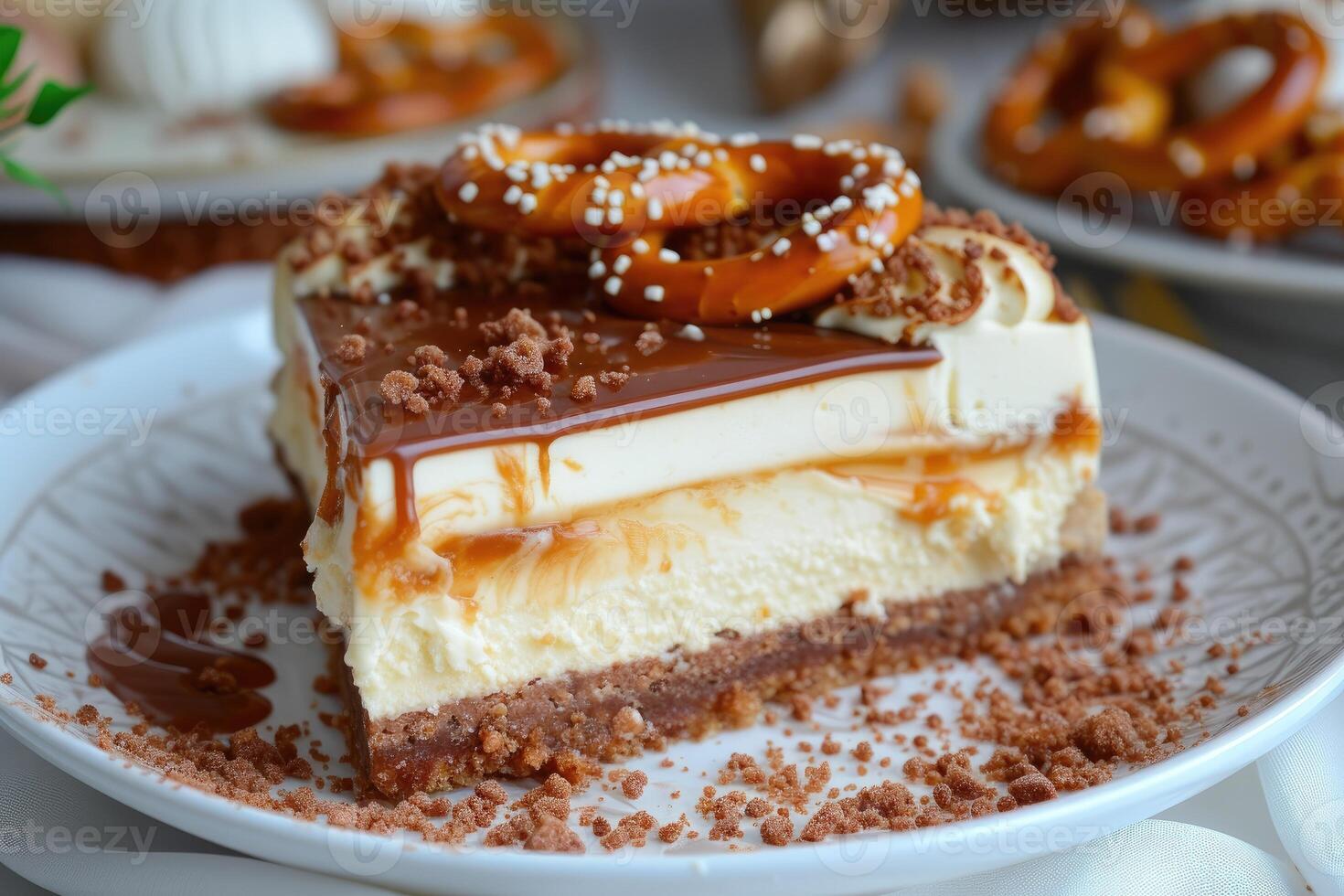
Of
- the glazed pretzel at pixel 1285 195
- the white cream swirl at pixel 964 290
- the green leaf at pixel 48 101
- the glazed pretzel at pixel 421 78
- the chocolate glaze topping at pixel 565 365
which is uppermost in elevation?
the green leaf at pixel 48 101

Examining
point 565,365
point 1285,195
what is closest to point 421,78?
point 1285,195

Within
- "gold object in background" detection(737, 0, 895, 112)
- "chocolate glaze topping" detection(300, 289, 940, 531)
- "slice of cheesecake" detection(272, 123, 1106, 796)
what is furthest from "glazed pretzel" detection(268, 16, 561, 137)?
"chocolate glaze topping" detection(300, 289, 940, 531)

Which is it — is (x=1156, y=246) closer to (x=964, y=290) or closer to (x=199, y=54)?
(x=964, y=290)

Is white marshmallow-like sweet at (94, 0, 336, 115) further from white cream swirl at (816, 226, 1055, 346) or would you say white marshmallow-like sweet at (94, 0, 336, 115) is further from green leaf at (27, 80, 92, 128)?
white cream swirl at (816, 226, 1055, 346)

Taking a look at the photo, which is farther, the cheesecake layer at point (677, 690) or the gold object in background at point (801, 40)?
the gold object in background at point (801, 40)

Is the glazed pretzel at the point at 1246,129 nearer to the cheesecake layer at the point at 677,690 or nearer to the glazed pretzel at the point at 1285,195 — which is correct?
the glazed pretzel at the point at 1285,195

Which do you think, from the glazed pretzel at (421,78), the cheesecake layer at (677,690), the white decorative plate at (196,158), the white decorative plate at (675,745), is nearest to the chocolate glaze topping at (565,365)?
the cheesecake layer at (677,690)

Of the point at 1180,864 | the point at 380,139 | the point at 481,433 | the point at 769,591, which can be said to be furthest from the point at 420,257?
the point at 380,139
